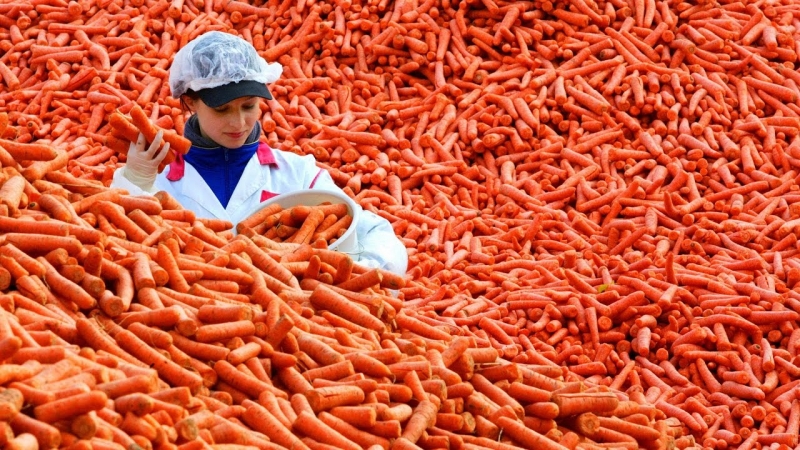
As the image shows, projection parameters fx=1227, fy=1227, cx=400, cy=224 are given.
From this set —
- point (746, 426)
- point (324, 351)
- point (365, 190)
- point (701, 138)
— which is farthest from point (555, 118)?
point (324, 351)

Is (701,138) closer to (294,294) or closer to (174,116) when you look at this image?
(174,116)

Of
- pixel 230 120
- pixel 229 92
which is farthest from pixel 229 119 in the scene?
pixel 229 92

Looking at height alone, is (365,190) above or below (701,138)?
below

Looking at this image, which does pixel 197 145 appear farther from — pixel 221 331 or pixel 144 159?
pixel 221 331

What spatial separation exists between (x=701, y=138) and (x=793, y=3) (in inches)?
63.8

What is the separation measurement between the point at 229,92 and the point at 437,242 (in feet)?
6.13

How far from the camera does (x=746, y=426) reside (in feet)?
16.4

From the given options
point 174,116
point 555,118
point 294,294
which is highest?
point 294,294

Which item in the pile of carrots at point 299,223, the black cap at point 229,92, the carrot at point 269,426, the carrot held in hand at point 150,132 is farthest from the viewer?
the black cap at point 229,92

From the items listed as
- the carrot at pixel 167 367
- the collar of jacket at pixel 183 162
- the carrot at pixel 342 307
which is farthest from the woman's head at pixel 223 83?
the carrot at pixel 167 367

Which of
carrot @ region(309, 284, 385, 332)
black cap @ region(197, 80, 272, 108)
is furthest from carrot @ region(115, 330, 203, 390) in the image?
black cap @ region(197, 80, 272, 108)

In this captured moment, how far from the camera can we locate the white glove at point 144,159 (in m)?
4.37

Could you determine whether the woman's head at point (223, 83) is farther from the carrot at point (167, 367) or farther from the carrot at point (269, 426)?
the carrot at point (269, 426)

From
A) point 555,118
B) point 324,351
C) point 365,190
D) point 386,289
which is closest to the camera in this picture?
point 324,351
